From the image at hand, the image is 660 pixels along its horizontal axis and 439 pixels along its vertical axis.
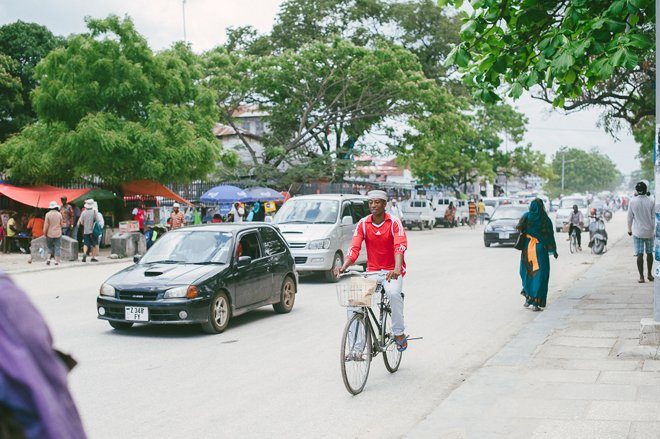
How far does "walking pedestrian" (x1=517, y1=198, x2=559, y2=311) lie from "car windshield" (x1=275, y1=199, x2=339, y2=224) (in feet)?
19.9

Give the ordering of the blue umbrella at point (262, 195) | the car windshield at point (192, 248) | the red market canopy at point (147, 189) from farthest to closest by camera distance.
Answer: the blue umbrella at point (262, 195), the red market canopy at point (147, 189), the car windshield at point (192, 248)

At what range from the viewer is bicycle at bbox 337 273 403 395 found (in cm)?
682

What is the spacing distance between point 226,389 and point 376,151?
125 ft

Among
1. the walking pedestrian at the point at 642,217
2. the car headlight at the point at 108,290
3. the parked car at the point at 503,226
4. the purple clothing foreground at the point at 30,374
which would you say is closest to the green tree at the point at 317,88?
the parked car at the point at 503,226

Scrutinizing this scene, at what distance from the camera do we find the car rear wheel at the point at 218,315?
33.2 ft

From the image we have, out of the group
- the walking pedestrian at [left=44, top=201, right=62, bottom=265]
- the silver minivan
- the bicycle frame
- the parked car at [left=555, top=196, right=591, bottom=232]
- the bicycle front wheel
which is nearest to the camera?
the bicycle front wheel

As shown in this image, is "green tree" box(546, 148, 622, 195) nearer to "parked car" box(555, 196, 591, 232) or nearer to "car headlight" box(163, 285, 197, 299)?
"parked car" box(555, 196, 591, 232)

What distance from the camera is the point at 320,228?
17156 mm

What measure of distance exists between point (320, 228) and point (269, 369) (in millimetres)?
9208

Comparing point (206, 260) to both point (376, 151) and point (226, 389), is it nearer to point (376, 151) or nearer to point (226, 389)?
point (226, 389)

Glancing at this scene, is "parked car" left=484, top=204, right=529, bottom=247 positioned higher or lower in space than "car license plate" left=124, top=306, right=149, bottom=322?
higher

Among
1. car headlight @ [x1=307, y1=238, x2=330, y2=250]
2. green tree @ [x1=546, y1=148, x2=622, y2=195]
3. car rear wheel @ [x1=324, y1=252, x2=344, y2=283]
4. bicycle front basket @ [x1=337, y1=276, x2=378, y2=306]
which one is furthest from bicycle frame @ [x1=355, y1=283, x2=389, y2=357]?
green tree @ [x1=546, y1=148, x2=622, y2=195]

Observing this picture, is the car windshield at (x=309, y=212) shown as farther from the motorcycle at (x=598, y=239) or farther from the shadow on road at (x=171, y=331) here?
the motorcycle at (x=598, y=239)

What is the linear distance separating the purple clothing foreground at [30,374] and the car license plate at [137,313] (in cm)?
801
